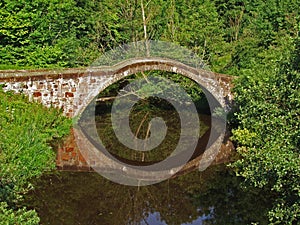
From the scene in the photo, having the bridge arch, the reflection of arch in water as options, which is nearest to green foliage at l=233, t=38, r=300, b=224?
the reflection of arch in water

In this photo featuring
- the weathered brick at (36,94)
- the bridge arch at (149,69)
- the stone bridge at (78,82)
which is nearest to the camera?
the stone bridge at (78,82)

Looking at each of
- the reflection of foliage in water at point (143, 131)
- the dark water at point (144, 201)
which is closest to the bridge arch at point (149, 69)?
the reflection of foliage in water at point (143, 131)

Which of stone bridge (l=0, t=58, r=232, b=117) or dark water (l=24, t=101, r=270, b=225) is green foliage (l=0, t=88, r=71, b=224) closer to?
stone bridge (l=0, t=58, r=232, b=117)

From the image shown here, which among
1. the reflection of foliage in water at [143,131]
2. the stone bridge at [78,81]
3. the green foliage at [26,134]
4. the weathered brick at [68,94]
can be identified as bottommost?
the reflection of foliage in water at [143,131]

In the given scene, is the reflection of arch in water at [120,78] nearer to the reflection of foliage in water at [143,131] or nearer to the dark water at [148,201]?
the reflection of foliage in water at [143,131]

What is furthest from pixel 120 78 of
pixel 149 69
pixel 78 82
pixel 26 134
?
pixel 26 134

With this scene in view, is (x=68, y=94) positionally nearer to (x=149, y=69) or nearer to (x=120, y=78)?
(x=120, y=78)

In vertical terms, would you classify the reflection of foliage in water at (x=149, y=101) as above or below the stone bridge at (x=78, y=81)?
below

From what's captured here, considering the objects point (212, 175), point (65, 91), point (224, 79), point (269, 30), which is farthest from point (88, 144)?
point (269, 30)
